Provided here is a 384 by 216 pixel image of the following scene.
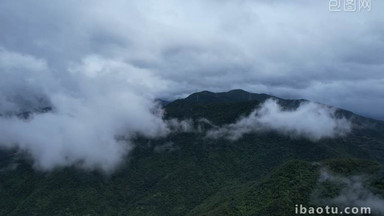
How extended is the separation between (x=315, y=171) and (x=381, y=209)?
42487 millimetres

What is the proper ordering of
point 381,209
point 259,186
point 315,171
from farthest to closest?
point 259,186 < point 315,171 < point 381,209

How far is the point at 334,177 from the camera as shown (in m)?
157

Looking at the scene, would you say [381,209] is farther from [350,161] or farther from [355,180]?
[350,161]

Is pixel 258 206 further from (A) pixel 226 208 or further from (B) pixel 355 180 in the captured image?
(B) pixel 355 180

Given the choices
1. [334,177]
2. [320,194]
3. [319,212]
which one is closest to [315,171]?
Result: [334,177]

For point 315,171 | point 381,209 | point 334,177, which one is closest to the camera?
point 381,209

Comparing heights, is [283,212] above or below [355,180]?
below

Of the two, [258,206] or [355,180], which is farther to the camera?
[258,206]

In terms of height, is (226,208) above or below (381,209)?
below

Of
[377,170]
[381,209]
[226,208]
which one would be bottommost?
[226,208]

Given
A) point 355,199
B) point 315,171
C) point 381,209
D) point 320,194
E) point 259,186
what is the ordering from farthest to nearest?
point 259,186 < point 315,171 < point 320,194 < point 355,199 < point 381,209

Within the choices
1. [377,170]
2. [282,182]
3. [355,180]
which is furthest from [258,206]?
[377,170]

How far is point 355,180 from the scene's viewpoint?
150m

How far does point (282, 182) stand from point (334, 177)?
2352 centimetres
